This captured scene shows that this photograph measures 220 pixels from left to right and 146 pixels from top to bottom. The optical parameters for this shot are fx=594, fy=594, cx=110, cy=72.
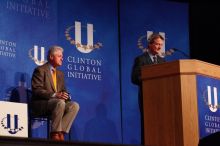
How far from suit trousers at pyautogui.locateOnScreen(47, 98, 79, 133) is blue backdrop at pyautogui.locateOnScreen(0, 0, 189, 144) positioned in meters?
0.86

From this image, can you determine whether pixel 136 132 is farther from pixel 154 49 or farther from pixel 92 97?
pixel 154 49

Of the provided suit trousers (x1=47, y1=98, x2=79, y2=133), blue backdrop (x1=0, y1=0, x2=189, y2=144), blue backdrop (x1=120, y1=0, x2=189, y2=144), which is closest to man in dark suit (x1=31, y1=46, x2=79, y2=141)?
suit trousers (x1=47, y1=98, x2=79, y2=133)

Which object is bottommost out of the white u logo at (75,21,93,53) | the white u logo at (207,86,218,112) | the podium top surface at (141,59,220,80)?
the white u logo at (207,86,218,112)

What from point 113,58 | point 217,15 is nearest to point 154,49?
point 113,58

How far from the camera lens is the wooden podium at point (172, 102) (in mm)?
5457

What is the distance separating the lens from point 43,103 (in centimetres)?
649

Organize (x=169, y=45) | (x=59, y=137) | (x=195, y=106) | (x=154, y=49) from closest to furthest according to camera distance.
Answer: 1. (x=195, y=106)
2. (x=59, y=137)
3. (x=154, y=49)
4. (x=169, y=45)

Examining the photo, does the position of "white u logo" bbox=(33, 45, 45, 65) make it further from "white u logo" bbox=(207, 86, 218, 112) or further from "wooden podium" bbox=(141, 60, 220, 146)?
"white u logo" bbox=(207, 86, 218, 112)

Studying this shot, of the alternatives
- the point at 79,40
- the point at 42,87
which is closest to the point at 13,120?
the point at 42,87

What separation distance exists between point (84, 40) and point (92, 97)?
0.79m

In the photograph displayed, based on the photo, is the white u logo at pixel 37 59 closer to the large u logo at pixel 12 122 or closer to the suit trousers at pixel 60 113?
the suit trousers at pixel 60 113

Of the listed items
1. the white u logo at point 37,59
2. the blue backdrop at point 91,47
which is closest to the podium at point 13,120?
the blue backdrop at point 91,47

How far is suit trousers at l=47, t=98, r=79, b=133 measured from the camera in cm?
638

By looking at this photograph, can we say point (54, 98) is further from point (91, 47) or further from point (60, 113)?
point (91, 47)
